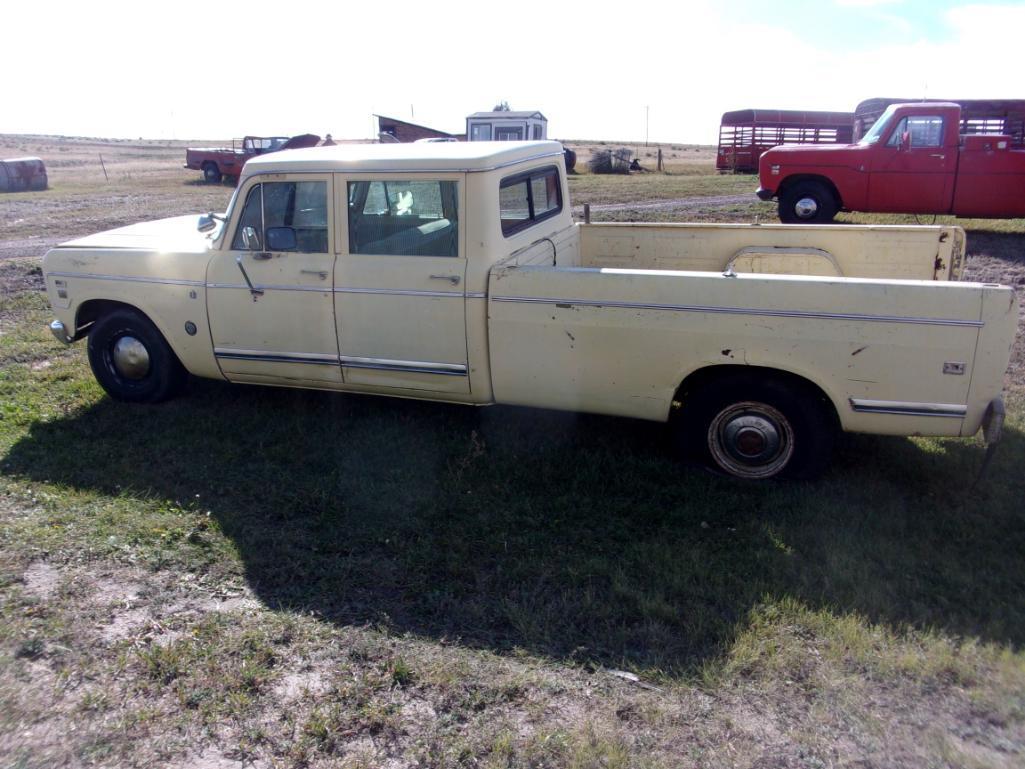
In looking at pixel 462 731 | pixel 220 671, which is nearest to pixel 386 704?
pixel 462 731

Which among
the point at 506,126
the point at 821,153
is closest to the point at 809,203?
the point at 821,153

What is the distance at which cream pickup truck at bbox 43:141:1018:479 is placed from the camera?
404 centimetres

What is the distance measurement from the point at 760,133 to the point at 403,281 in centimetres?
2374

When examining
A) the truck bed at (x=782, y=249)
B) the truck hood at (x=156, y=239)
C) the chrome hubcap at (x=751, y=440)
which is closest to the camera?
the chrome hubcap at (x=751, y=440)

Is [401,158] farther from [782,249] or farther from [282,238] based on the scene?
[782,249]

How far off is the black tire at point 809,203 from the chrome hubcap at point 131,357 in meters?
10.3

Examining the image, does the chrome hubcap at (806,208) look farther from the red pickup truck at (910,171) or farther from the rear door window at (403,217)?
the rear door window at (403,217)

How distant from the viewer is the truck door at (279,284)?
5.03 metres

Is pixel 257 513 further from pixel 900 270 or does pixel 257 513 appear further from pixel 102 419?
pixel 900 270

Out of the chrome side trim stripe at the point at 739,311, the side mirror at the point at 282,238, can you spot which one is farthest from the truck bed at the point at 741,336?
the side mirror at the point at 282,238

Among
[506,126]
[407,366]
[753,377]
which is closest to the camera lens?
[753,377]

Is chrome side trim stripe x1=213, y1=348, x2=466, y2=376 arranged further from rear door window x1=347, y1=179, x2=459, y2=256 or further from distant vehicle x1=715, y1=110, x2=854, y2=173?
distant vehicle x1=715, y1=110, x2=854, y2=173

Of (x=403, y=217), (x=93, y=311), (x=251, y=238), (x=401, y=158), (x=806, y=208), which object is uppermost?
(x=401, y=158)

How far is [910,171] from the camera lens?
1228 cm
